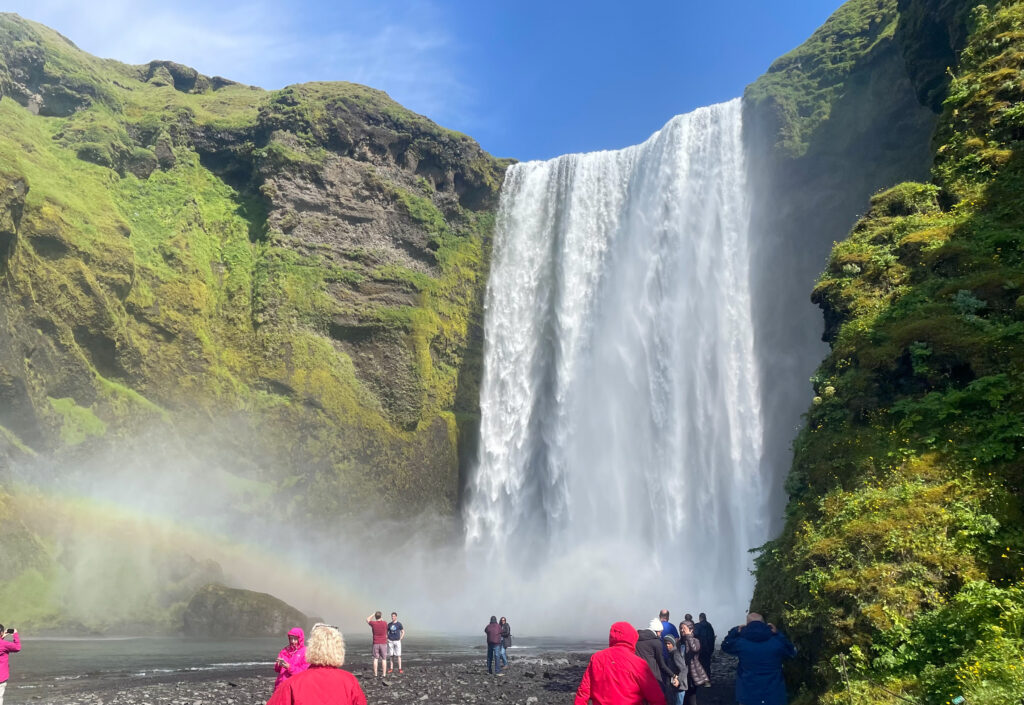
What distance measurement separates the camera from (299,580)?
148 ft

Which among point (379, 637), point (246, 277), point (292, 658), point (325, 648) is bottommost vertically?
point (379, 637)

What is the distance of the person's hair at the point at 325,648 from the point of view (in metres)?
4.77

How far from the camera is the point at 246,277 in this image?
53688 millimetres

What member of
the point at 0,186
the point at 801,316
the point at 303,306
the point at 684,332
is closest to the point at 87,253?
the point at 0,186

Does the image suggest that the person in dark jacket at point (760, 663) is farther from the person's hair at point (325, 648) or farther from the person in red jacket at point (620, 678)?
the person's hair at point (325, 648)

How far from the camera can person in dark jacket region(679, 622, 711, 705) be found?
37.3 ft

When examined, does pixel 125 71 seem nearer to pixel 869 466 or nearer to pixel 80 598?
pixel 80 598

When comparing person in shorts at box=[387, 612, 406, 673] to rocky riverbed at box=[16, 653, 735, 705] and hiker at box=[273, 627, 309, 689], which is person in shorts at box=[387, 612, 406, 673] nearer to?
rocky riverbed at box=[16, 653, 735, 705]

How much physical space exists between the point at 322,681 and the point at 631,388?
44836mm

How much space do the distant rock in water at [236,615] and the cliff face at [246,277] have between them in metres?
11.0

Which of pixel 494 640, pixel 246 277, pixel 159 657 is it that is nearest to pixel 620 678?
pixel 494 640

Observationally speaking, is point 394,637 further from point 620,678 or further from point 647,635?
point 620,678

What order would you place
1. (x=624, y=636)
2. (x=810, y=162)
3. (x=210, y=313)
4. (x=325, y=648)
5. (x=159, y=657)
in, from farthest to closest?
1. (x=210, y=313)
2. (x=810, y=162)
3. (x=159, y=657)
4. (x=624, y=636)
5. (x=325, y=648)

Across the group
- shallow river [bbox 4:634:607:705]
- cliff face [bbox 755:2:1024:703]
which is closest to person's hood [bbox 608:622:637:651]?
cliff face [bbox 755:2:1024:703]
